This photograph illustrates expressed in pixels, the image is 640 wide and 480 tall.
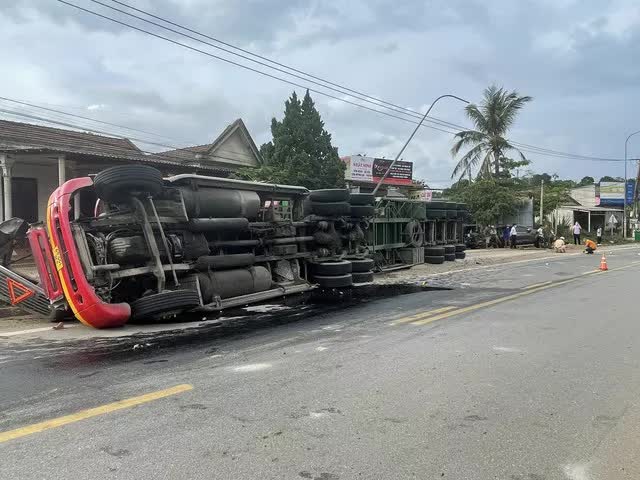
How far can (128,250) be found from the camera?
720cm

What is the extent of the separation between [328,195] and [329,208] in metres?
0.28

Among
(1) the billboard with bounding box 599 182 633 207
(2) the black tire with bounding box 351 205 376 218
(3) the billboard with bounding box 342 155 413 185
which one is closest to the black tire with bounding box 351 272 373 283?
(2) the black tire with bounding box 351 205 376 218

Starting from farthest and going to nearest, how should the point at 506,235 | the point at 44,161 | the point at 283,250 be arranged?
the point at 506,235 → the point at 44,161 → the point at 283,250

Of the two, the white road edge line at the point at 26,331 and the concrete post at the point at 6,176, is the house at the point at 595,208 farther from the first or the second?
the white road edge line at the point at 26,331

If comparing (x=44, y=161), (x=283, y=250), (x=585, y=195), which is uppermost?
(x=585, y=195)

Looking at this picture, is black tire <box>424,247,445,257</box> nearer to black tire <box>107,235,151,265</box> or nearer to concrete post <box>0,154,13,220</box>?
black tire <box>107,235,151,265</box>

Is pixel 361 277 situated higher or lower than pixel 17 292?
lower

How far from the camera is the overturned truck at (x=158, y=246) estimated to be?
6.93 metres

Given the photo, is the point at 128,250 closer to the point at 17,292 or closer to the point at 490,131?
the point at 17,292

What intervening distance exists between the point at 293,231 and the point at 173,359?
5027 millimetres

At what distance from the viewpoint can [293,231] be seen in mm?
10328

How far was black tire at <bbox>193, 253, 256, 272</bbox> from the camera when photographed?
8102 millimetres

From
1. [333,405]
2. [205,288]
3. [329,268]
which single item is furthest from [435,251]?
[333,405]

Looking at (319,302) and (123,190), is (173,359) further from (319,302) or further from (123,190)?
(319,302)
